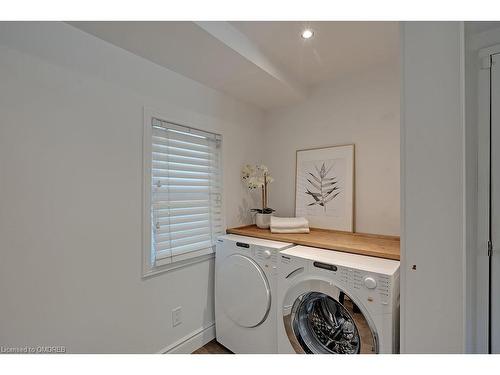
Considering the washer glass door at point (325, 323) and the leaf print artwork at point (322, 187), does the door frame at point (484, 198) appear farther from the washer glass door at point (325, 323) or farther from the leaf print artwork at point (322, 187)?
the leaf print artwork at point (322, 187)

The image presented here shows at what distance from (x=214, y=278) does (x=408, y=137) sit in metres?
1.71

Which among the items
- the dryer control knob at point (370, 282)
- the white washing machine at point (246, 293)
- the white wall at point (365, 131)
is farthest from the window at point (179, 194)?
the dryer control knob at point (370, 282)

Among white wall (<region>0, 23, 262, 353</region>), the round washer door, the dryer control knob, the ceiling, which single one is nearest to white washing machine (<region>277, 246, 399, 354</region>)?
the dryer control knob

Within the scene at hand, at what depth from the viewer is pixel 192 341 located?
1.78 metres

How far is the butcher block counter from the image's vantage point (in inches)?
53.7

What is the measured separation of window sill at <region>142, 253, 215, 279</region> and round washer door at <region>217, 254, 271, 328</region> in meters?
0.16

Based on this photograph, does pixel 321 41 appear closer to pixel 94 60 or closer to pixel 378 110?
pixel 378 110

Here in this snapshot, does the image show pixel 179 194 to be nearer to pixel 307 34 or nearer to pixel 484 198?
pixel 307 34

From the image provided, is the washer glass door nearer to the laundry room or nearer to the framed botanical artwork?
the laundry room

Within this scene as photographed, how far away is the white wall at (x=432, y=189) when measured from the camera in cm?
83

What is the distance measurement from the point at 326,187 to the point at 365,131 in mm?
567
